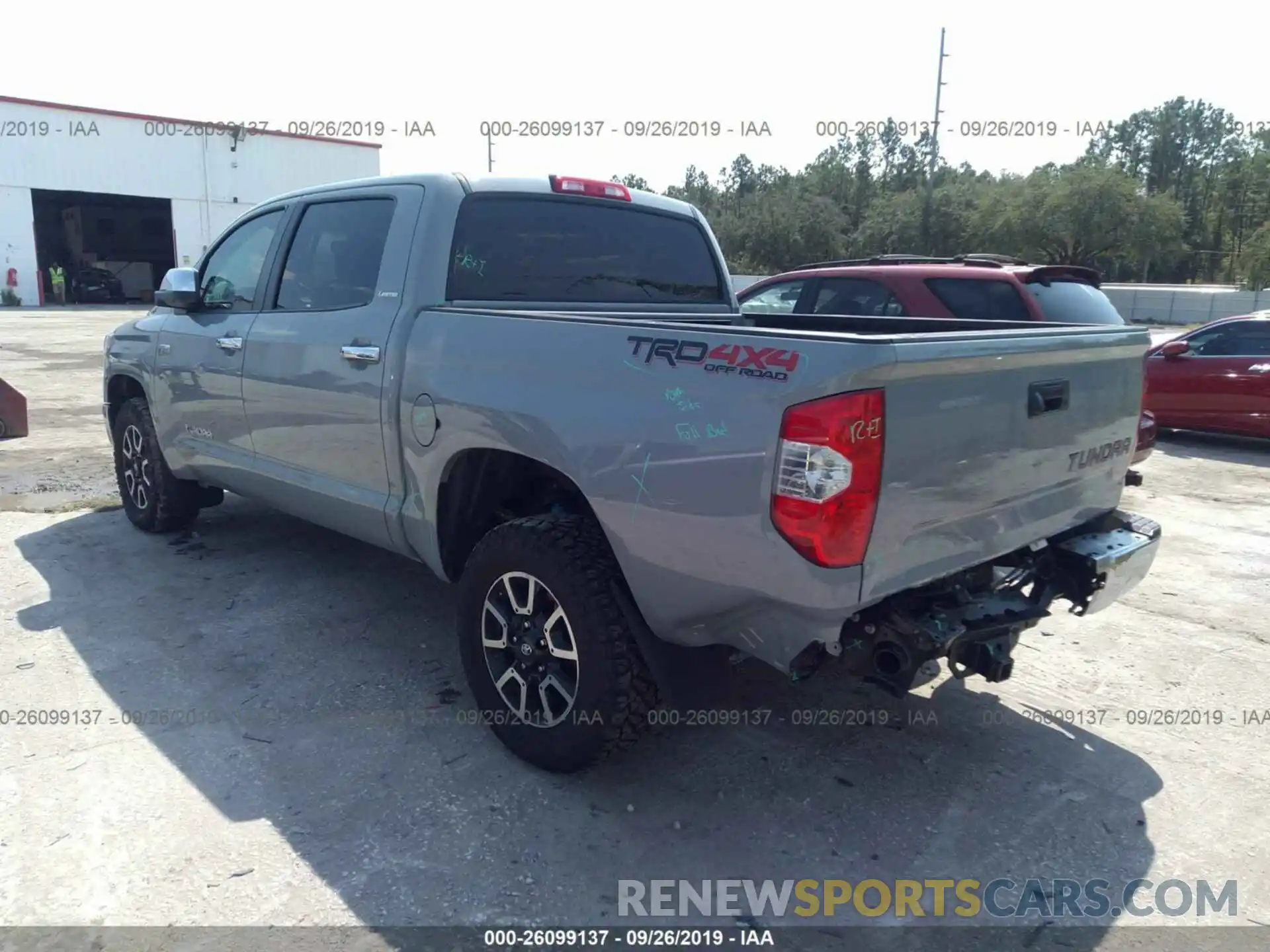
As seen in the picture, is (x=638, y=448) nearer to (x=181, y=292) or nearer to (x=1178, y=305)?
(x=181, y=292)

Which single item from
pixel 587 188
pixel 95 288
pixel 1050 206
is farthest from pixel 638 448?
pixel 1050 206

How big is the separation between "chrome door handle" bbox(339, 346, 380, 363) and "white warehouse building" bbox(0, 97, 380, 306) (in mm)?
34556

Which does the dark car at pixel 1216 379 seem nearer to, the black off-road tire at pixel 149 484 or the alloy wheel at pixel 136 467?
the black off-road tire at pixel 149 484

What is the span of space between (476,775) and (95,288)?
43.5m

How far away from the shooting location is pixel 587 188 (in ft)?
13.7

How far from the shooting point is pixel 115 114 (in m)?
36.1

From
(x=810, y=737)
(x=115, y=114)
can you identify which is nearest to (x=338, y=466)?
(x=810, y=737)

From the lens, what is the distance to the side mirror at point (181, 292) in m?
4.84

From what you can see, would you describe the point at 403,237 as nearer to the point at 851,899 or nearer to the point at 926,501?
Result: the point at 926,501

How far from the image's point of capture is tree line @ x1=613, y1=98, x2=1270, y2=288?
44.7m

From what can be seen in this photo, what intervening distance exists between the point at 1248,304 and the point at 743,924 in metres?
41.6

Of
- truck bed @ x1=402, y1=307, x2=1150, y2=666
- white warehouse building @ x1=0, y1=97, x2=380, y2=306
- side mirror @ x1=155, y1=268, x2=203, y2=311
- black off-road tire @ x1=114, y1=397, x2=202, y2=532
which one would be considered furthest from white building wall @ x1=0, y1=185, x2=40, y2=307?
truck bed @ x1=402, y1=307, x2=1150, y2=666
